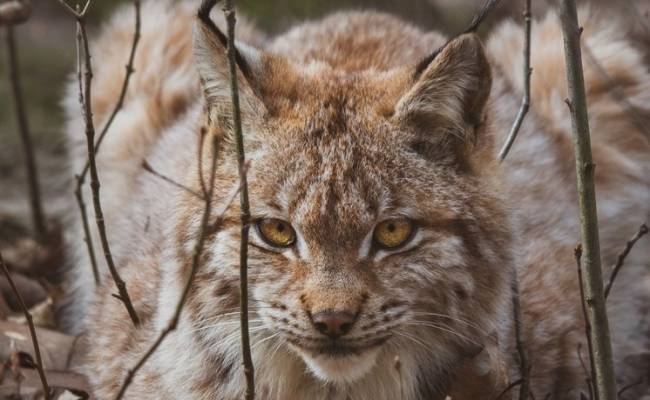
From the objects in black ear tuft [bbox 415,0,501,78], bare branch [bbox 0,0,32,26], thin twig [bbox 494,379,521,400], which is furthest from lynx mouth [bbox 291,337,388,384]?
bare branch [bbox 0,0,32,26]

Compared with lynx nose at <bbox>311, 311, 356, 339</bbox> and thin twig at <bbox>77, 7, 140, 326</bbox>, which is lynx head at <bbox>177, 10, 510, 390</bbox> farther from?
thin twig at <bbox>77, 7, 140, 326</bbox>

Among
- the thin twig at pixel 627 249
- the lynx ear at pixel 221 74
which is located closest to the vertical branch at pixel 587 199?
the thin twig at pixel 627 249

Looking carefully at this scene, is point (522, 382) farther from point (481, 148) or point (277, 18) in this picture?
point (277, 18)

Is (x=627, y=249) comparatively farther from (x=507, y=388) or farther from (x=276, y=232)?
(x=276, y=232)

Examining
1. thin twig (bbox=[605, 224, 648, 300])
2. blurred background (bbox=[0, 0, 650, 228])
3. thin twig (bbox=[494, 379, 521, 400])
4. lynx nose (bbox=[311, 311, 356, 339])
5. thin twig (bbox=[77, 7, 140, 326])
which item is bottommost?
thin twig (bbox=[494, 379, 521, 400])

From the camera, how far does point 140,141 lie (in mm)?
6836

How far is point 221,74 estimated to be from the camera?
425cm

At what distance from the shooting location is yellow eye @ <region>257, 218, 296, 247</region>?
4.01 meters

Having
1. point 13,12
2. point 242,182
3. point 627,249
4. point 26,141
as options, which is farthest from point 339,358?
point 26,141

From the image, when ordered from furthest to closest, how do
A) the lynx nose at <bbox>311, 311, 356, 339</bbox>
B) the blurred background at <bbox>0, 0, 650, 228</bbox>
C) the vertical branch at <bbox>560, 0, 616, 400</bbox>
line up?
the blurred background at <bbox>0, 0, 650, 228</bbox> → the lynx nose at <bbox>311, 311, 356, 339</bbox> → the vertical branch at <bbox>560, 0, 616, 400</bbox>

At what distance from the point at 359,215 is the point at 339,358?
51 cm

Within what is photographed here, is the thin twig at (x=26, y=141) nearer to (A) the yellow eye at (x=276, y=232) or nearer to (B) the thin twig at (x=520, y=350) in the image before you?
(A) the yellow eye at (x=276, y=232)

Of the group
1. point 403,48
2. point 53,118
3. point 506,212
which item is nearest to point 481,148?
point 506,212

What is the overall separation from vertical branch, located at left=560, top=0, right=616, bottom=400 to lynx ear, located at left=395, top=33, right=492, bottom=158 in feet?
2.03
